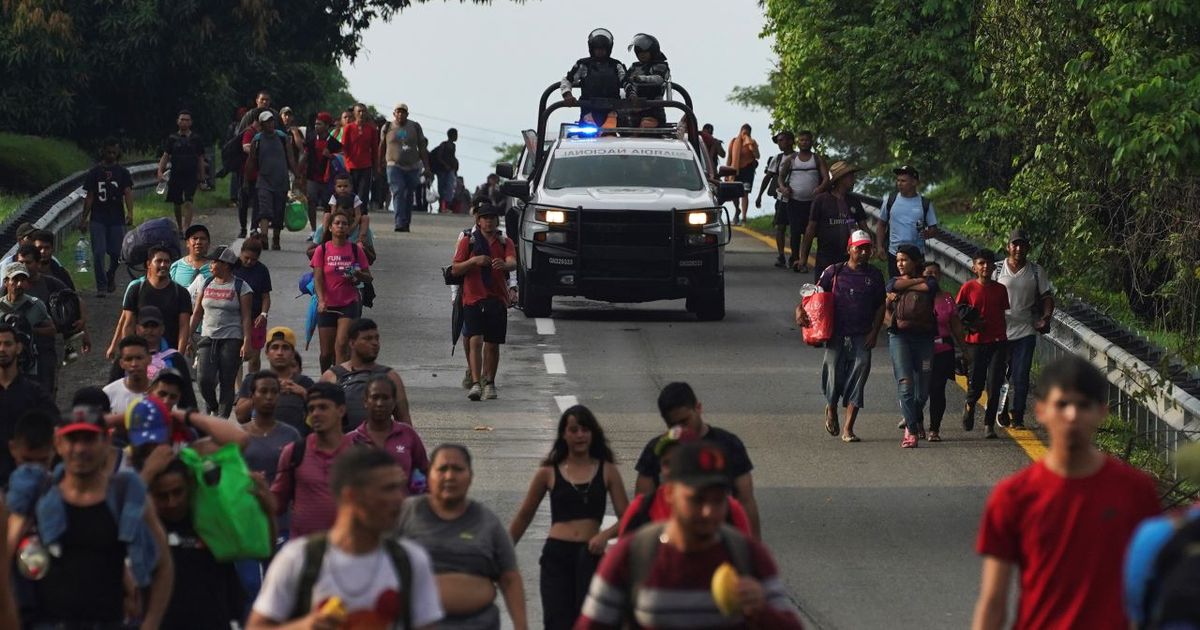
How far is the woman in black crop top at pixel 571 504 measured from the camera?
10.6m

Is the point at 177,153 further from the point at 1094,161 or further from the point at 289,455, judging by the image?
the point at 289,455

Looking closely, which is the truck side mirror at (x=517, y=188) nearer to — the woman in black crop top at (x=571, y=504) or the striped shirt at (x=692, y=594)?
the woman in black crop top at (x=571, y=504)

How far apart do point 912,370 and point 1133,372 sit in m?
1.66

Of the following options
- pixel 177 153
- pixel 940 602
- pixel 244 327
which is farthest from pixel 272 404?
pixel 177 153

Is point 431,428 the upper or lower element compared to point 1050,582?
lower

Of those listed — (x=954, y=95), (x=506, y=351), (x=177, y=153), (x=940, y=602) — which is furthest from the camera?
(x=954, y=95)

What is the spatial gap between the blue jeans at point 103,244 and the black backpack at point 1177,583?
64.5 ft

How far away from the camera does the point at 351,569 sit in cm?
700

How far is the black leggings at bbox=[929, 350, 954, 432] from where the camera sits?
722 inches

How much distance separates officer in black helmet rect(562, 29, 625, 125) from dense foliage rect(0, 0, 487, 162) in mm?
11571

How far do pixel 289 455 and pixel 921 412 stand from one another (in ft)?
26.7

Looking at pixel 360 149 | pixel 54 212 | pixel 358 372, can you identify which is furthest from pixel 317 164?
pixel 358 372

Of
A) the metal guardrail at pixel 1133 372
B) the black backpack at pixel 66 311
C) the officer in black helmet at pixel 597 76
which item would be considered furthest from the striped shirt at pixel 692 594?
the officer in black helmet at pixel 597 76

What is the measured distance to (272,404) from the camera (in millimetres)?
12016
